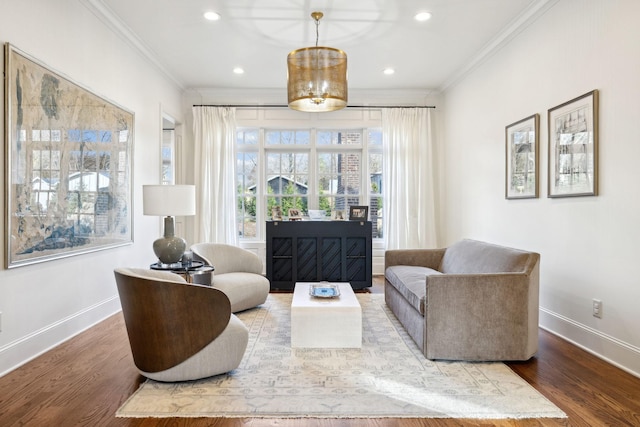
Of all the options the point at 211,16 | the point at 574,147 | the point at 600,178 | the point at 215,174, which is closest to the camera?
the point at 600,178

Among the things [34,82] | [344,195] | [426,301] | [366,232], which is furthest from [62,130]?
[344,195]

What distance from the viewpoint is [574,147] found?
131 inches

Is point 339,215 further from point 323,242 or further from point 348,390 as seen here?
point 348,390

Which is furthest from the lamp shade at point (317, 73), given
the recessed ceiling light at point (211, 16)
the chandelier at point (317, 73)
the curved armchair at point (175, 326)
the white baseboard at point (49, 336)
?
the white baseboard at point (49, 336)

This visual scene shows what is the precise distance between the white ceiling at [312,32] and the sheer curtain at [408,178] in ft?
2.51

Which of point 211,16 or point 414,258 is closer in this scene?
point 211,16

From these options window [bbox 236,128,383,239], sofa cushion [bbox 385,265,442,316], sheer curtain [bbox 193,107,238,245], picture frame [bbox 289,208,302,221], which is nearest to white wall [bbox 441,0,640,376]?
sofa cushion [bbox 385,265,442,316]

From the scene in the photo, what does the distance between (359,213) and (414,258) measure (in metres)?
1.38

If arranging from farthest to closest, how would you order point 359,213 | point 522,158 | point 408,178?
1. point 408,178
2. point 359,213
3. point 522,158

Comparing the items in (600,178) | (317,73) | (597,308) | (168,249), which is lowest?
(597,308)

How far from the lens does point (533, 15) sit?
3.81m

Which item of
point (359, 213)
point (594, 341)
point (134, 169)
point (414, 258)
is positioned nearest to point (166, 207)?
point (134, 169)

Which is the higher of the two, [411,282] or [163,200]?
[163,200]

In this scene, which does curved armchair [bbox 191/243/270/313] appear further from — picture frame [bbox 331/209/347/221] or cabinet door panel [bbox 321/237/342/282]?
picture frame [bbox 331/209/347/221]
